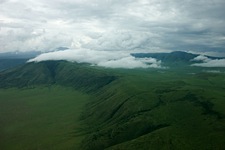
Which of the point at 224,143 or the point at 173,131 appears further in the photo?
the point at 173,131

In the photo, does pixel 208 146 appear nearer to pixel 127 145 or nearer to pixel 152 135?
pixel 152 135

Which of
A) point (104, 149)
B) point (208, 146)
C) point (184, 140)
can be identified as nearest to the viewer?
point (208, 146)

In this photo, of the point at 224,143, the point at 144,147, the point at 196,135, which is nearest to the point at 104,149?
the point at 144,147

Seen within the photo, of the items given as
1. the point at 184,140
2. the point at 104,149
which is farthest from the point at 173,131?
the point at 104,149

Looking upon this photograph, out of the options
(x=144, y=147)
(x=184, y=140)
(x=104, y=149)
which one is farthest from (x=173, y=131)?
(x=104, y=149)

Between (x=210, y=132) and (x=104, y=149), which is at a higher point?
(x=210, y=132)

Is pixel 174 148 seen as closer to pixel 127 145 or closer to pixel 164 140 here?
pixel 164 140

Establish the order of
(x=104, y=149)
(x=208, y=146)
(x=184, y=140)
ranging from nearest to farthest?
1. (x=208, y=146)
2. (x=184, y=140)
3. (x=104, y=149)

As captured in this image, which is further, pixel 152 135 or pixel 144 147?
pixel 152 135
